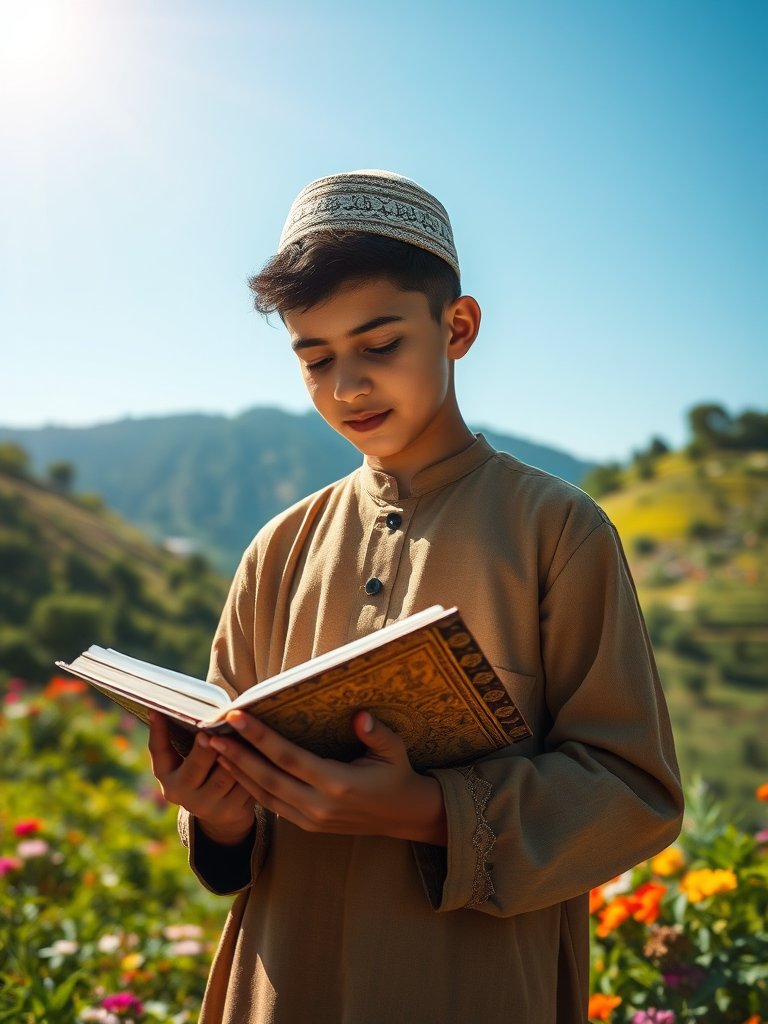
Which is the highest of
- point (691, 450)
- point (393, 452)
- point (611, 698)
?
point (691, 450)

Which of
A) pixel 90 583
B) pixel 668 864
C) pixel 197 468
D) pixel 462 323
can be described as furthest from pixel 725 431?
pixel 197 468

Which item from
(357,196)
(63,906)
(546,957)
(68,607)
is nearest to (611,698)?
(546,957)

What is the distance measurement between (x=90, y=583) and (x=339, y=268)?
2841 centimetres

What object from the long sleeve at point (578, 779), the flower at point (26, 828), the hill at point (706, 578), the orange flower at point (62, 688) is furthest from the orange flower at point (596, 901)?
the hill at point (706, 578)

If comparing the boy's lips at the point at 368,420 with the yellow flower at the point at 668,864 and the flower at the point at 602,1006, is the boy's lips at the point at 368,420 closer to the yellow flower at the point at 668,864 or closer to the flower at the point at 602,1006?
the flower at the point at 602,1006

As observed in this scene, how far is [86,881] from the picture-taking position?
306 cm

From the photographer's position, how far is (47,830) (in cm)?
331

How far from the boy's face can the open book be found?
41 cm

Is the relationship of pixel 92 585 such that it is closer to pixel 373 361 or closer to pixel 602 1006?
pixel 602 1006

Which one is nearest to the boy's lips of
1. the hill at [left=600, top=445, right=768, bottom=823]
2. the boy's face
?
the boy's face

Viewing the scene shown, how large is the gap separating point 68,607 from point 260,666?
18.7 meters

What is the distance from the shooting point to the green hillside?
1900 cm

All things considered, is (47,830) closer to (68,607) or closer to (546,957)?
(546,957)

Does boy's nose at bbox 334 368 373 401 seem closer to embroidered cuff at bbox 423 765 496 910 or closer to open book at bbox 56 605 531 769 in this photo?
open book at bbox 56 605 531 769
